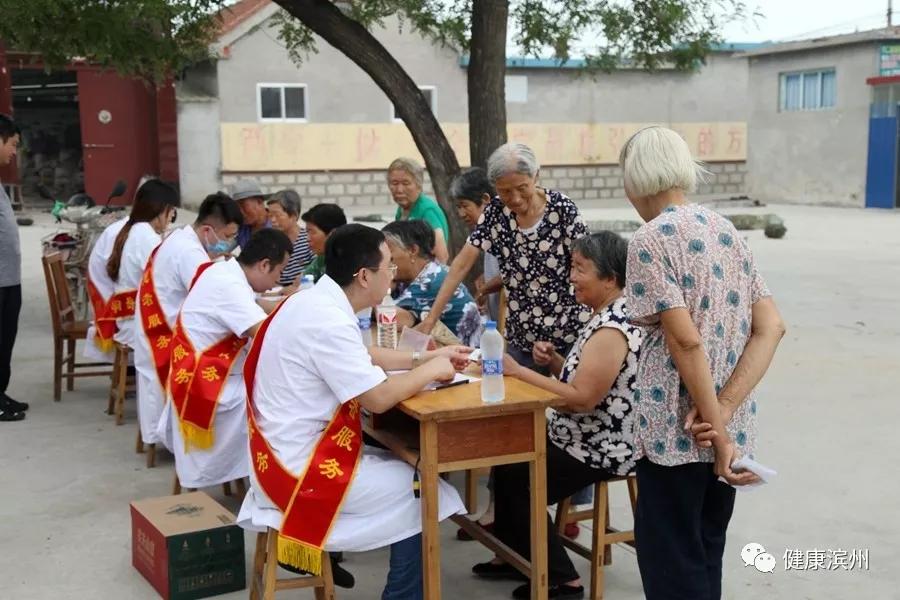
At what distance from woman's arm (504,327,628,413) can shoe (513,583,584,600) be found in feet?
2.39

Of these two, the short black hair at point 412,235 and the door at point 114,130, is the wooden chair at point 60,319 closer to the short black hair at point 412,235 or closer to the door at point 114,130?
the short black hair at point 412,235

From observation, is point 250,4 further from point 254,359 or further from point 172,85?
point 254,359

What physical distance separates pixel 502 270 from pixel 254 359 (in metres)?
1.71

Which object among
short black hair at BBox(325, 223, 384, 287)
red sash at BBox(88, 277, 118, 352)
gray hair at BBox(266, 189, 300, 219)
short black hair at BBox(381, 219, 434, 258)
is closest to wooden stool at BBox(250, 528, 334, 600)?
short black hair at BBox(325, 223, 384, 287)

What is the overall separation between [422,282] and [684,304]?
239 centimetres

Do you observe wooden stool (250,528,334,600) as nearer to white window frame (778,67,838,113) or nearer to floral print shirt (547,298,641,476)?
floral print shirt (547,298,641,476)

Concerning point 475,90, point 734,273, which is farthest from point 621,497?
point 475,90

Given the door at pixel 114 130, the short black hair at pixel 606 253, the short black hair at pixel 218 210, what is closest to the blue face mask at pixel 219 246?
the short black hair at pixel 218 210

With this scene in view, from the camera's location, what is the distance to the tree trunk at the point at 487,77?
7863 mm

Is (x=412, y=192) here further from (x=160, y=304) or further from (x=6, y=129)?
(x=6, y=129)

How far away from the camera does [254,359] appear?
3.17 m

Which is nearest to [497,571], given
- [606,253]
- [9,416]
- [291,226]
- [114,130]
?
[606,253]

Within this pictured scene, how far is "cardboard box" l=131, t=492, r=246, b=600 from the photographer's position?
3691 mm

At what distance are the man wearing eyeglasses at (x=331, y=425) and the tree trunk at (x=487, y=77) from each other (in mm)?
4778
